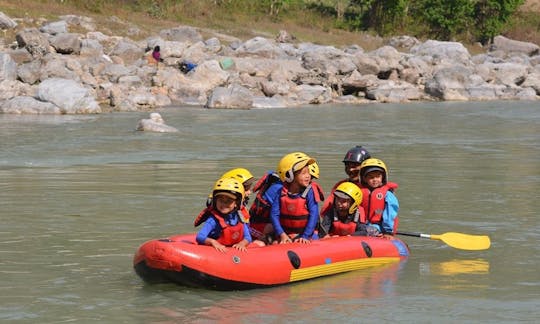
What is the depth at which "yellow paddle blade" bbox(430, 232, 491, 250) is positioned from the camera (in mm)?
8180

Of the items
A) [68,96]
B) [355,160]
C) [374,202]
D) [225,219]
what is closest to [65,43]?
[68,96]

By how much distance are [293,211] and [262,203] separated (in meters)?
0.29

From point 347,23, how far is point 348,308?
38926 mm

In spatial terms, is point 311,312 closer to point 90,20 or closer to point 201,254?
point 201,254

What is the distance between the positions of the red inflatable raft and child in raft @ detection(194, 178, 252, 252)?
11 centimetres

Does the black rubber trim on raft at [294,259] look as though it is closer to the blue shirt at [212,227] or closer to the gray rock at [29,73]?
the blue shirt at [212,227]

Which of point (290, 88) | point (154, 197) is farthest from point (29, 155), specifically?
point (290, 88)

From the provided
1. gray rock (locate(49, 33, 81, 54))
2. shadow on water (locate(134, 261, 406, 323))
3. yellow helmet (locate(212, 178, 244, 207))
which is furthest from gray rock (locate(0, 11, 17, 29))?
yellow helmet (locate(212, 178, 244, 207))

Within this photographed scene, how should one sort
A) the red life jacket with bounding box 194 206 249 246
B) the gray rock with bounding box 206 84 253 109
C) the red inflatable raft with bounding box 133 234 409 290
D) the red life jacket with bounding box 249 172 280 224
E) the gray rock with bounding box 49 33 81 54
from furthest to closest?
the gray rock with bounding box 49 33 81 54
the gray rock with bounding box 206 84 253 109
the red life jacket with bounding box 249 172 280 224
the red life jacket with bounding box 194 206 249 246
the red inflatable raft with bounding box 133 234 409 290

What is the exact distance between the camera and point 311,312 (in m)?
6.39

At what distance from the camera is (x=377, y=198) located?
818 centimetres

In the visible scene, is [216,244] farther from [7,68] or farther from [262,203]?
[7,68]

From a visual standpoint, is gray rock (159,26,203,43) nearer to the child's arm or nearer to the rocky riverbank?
the rocky riverbank

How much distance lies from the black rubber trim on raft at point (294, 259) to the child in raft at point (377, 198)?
1.26 m
